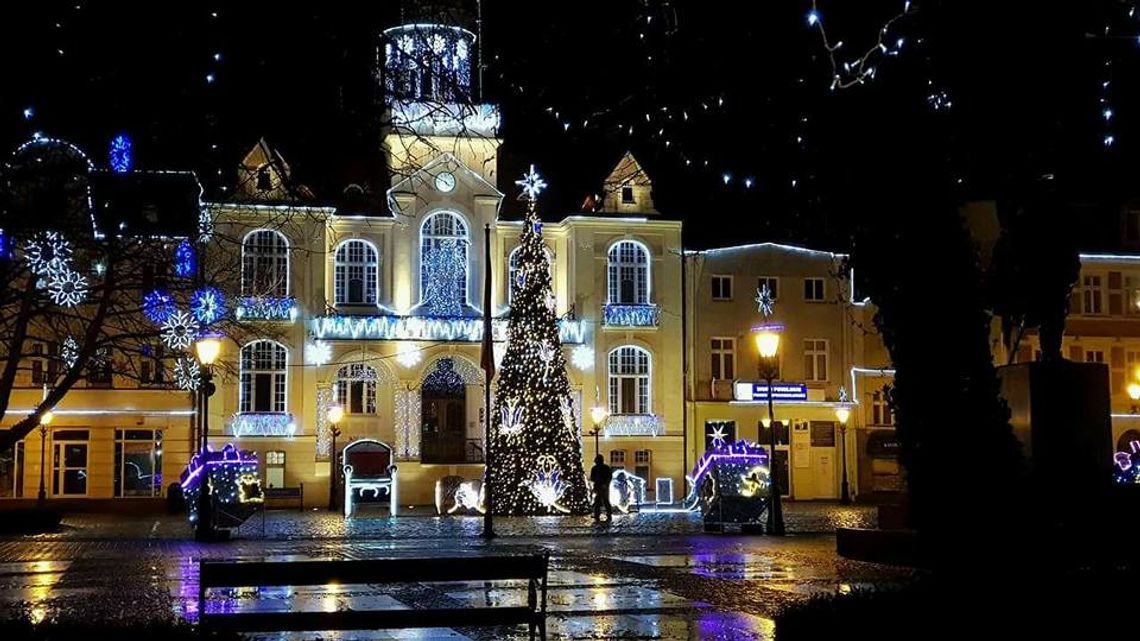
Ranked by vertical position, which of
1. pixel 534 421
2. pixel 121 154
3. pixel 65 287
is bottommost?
pixel 534 421

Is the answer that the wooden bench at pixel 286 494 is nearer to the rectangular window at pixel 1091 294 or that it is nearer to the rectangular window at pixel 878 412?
the rectangular window at pixel 878 412

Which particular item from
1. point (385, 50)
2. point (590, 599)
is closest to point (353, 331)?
point (590, 599)

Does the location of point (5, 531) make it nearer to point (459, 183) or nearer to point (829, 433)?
point (459, 183)

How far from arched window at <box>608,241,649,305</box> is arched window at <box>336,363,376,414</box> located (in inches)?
357

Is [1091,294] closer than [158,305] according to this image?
No

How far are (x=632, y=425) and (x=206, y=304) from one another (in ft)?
63.2

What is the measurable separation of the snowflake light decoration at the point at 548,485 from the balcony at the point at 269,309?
1298 cm

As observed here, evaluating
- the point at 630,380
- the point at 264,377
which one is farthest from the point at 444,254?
the point at 630,380

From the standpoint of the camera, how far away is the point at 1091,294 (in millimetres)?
54844

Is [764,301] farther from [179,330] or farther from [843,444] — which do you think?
[179,330]

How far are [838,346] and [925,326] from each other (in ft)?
133

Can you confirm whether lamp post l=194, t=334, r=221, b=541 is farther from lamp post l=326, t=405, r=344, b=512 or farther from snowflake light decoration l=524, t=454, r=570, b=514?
lamp post l=326, t=405, r=344, b=512

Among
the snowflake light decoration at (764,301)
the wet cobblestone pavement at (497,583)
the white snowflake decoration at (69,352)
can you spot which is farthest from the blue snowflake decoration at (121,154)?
the snowflake light decoration at (764,301)

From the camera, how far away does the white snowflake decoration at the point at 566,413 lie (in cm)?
3970
